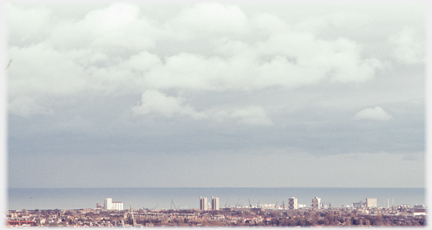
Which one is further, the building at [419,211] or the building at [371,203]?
the building at [371,203]

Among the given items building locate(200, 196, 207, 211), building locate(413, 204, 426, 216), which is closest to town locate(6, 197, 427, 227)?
building locate(413, 204, 426, 216)

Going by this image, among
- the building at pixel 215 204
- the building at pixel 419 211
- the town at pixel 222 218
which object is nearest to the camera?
the town at pixel 222 218

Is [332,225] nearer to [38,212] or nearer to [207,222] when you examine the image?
[207,222]

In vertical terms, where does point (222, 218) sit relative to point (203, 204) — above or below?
below

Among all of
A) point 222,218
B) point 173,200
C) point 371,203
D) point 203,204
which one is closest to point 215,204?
point 203,204

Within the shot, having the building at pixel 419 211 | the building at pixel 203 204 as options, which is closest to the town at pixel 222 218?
the building at pixel 419 211

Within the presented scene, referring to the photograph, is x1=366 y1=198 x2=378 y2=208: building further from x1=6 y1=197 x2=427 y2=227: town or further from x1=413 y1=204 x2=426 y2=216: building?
x1=413 y1=204 x2=426 y2=216: building

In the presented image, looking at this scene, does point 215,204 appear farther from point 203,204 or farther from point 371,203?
point 371,203

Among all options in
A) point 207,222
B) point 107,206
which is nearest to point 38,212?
point 107,206

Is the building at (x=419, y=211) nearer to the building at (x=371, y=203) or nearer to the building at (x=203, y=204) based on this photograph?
the building at (x=371, y=203)

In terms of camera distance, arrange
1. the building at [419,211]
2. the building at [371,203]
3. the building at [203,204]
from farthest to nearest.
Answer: the building at [371,203], the building at [203,204], the building at [419,211]

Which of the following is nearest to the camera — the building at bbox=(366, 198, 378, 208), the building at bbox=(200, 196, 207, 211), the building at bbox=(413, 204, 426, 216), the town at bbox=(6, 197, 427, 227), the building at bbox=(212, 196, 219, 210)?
the town at bbox=(6, 197, 427, 227)

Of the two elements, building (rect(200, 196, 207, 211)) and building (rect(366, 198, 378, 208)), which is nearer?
building (rect(200, 196, 207, 211))

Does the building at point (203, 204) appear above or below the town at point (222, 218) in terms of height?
above
